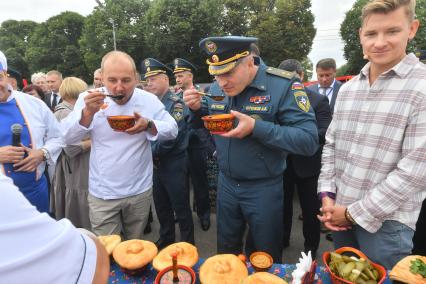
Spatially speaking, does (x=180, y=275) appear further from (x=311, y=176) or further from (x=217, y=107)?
(x=311, y=176)

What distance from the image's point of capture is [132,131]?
206cm

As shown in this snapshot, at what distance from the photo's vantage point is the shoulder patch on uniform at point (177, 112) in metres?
3.37

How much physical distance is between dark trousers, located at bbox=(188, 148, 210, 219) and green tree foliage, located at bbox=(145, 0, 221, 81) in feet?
80.1

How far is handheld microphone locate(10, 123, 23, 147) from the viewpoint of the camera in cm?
204

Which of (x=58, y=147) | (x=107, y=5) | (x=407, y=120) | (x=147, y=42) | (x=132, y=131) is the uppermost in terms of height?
(x=107, y=5)

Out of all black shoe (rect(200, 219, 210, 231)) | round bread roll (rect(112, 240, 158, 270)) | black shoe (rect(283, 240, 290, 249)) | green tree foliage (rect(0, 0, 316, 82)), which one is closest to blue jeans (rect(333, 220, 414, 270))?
round bread roll (rect(112, 240, 158, 270))

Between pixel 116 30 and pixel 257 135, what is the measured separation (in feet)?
117

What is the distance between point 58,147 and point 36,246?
81.9 inches

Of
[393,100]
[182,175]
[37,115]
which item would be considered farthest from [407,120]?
[37,115]

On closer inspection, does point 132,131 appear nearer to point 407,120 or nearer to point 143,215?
point 143,215

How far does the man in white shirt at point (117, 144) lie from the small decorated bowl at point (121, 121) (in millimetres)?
104

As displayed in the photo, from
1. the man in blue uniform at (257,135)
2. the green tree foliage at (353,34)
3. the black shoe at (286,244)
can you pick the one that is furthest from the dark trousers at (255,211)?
the green tree foliage at (353,34)

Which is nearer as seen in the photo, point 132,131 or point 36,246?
point 36,246

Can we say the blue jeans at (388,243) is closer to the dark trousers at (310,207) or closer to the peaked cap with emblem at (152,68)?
the dark trousers at (310,207)
